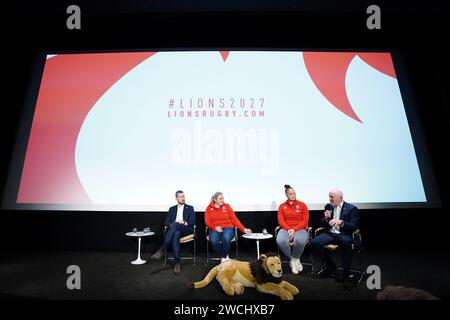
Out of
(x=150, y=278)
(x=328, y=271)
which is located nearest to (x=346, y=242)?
(x=328, y=271)

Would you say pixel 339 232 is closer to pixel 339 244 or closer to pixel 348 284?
pixel 339 244

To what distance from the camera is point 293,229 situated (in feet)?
10.7

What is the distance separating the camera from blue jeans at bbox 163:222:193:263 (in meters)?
3.30

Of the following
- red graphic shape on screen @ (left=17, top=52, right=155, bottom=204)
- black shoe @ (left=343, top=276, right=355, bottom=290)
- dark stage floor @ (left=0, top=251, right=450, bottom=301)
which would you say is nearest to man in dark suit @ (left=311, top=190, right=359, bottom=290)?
black shoe @ (left=343, top=276, right=355, bottom=290)

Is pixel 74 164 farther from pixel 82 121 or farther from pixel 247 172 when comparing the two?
pixel 247 172

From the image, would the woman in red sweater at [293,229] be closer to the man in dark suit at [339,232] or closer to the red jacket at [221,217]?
the man in dark suit at [339,232]

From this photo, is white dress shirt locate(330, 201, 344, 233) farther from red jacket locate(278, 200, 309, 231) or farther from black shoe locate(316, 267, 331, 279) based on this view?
black shoe locate(316, 267, 331, 279)

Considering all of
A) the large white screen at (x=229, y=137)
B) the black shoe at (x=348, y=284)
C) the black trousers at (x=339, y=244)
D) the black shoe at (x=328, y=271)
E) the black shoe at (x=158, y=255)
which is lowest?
the black shoe at (x=348, y=284)

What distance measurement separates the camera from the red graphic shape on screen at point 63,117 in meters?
4.07

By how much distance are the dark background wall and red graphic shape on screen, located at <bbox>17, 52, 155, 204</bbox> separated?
233 millimetres

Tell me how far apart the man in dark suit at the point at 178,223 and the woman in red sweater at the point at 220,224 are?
0.25 metres

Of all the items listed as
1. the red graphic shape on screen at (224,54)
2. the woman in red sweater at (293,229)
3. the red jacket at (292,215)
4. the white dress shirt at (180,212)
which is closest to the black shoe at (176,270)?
the white dress shirt at (180,212)

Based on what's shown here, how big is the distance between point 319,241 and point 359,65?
296 cm

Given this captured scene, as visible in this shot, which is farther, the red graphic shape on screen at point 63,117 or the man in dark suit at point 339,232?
the red graphic shape on screen at point 63,117
